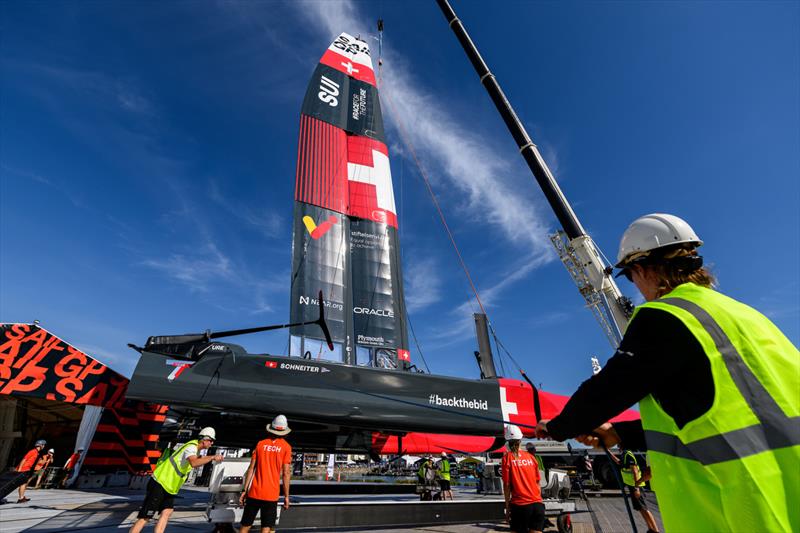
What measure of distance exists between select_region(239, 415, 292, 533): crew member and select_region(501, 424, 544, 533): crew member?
2.52m

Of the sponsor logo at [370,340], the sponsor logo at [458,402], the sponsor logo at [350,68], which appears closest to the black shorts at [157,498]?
the sponsor logo at [458,402]

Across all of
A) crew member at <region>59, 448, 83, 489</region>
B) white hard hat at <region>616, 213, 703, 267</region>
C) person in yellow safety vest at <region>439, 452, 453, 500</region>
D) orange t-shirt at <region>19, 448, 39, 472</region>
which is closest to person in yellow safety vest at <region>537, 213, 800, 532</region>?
white hard hat at <region>616, 213, 703, 267</region>

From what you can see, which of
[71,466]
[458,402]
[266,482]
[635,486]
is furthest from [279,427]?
[71,466]

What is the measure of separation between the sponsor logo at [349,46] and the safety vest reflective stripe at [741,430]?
1537 centimetres

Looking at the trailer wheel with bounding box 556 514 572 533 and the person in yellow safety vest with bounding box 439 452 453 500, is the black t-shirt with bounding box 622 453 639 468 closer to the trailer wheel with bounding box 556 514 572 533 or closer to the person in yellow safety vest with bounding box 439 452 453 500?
the trailer wheel with bounding box 556 514 572 533

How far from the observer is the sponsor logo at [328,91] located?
11.9 metres

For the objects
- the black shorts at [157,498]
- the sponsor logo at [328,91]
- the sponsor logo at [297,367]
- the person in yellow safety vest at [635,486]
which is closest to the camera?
the black shorts at [157,498]

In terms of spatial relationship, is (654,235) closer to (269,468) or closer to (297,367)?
(269,468)

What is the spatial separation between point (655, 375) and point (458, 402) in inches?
184

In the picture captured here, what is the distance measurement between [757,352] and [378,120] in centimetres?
1283

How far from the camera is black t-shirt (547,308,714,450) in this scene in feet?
2.84

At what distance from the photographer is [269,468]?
4168 mm

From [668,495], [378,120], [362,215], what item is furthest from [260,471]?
[378,120]

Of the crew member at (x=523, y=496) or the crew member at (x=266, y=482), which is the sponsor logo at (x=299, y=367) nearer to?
A: the crew member at (x=266, y=482)
